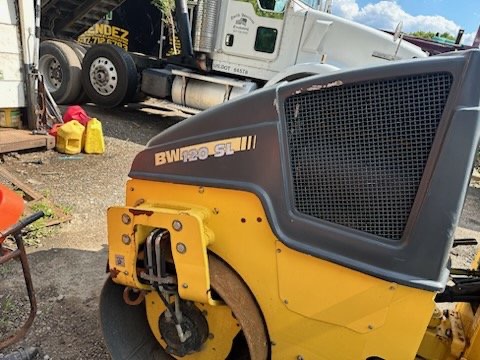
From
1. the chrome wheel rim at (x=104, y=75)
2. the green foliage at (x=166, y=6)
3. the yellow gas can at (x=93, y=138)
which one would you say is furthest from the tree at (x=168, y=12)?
the yellow gas can at (x=93, y=138)

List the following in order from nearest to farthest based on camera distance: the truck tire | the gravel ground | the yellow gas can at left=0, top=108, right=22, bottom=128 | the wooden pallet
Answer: the gravel ground < the wooden pallet < the yellow gas can at left=0, top=108, right=22, bottom=128 < the truck tire

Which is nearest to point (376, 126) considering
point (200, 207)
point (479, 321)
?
point (200, 207)

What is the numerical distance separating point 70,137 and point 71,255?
8.20ft

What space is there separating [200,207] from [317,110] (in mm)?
644

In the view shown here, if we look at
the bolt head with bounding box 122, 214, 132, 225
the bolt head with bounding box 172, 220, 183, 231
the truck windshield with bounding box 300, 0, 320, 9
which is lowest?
the bolt head with bounding box 122, 214, 132, 225

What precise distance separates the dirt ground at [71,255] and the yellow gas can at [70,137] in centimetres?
14

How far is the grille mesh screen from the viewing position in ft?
4.67

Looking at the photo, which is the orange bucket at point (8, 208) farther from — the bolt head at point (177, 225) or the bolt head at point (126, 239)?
the bolt head at point (177, 225)

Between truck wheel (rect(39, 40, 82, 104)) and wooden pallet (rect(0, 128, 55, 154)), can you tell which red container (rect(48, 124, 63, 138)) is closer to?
wooden pallet (rect(0, 128, 55, 154))

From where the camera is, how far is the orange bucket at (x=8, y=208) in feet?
5.69

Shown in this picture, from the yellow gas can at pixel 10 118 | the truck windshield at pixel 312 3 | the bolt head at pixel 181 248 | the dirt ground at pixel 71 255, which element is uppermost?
the truck windshield at pixel 312 3

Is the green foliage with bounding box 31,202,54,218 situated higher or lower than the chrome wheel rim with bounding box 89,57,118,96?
lower

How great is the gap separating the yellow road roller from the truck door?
214 inches

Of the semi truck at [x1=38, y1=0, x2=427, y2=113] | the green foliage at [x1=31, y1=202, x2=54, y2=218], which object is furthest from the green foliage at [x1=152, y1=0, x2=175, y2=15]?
the green foliage at [x1=31, y1=202, x2=54, y2=218]
